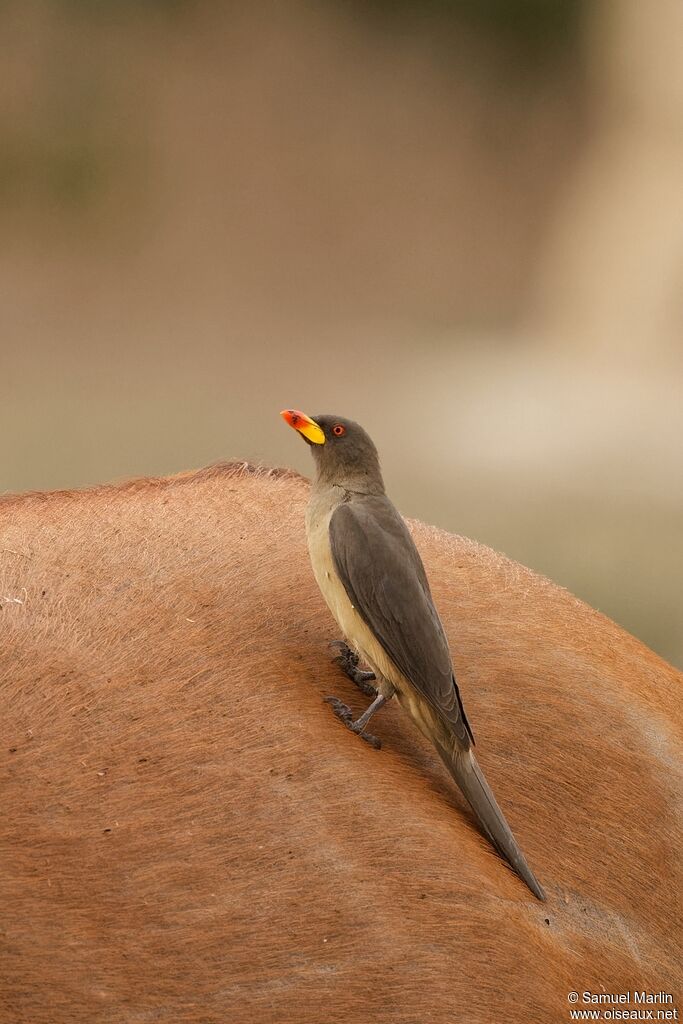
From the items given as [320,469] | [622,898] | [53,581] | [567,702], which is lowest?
[622,898]

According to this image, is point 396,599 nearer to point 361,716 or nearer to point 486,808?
point 361,716

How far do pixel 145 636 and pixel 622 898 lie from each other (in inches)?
36.6

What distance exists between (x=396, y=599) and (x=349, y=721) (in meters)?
0.22

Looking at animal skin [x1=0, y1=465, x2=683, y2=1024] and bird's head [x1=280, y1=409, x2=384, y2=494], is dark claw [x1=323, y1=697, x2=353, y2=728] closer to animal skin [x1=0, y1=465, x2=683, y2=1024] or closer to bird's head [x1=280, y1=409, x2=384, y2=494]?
animal skin [x1=0, y1=465, x2=683, y2=1024]

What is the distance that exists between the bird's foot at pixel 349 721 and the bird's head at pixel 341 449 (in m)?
0.41

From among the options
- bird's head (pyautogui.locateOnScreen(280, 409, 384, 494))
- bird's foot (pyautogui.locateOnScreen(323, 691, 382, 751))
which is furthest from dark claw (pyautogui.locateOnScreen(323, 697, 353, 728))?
bird's head (pyautogui.locateOnScreen(280, 409, 384, 494))

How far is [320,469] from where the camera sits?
226 centimetres

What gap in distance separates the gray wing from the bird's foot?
114mm

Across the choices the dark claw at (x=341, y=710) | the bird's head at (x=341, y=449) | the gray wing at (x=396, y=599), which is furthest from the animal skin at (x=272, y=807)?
the bird's head at (x=341, y=449)

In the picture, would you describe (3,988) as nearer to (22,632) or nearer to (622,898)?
(22,632)

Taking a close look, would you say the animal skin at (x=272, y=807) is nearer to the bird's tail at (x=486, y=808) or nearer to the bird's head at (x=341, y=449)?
the bird's tail at (x=486, y=808)

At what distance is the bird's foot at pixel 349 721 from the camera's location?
2.00 meters

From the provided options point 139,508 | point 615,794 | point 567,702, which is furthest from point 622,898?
point 139,508

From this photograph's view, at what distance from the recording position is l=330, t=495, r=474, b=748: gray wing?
199 centimetres
